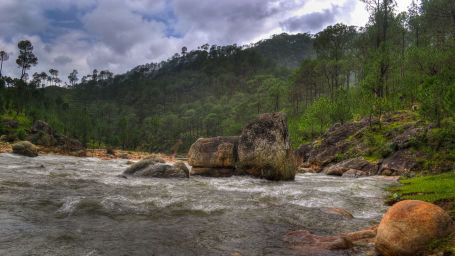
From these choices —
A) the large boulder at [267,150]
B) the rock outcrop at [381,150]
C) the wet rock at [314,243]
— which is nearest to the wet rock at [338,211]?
the wet rock at [314,243]

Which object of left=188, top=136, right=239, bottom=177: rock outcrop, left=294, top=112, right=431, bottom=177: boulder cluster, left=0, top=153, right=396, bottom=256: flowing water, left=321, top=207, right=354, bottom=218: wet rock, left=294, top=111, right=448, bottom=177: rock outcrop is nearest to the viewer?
left=0, top=153, right=396, bottom=256: flowing water

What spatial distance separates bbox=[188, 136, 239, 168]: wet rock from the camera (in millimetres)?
20969

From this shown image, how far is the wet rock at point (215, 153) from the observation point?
2097 cm

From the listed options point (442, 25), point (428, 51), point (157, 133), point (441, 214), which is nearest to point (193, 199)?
point (441, 214)

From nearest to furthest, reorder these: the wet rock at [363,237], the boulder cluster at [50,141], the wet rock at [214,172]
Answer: the wet rock at [363,237], the wet rock at [214,172], the boulder cluster at [50,141]

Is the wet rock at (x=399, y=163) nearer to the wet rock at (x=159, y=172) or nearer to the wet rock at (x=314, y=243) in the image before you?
the wet rock at (x=159, y=172)

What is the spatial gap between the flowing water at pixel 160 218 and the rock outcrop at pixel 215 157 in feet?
23.7

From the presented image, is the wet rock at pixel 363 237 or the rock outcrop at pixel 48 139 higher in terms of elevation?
the rock outcrop at pixel 48 139

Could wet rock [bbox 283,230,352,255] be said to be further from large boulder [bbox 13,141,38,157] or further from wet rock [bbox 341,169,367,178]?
large boulder [bbox 13,141,38,157]

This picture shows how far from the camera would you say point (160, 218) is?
A: 8.34m

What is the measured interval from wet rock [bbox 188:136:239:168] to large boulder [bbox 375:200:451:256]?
1575 centimetres

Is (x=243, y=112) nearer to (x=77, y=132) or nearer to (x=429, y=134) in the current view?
(x=77, y=132)

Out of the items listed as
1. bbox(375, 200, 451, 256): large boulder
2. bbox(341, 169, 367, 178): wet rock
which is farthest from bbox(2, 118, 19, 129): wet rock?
bbox(375, 200, 451, 256): large boulder

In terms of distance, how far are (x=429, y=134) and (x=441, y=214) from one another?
68.0 ft
